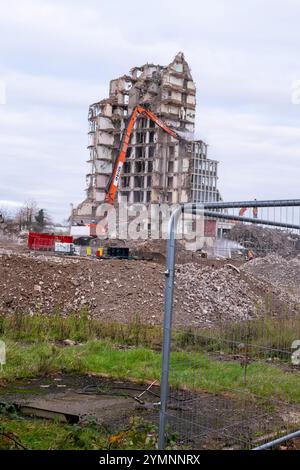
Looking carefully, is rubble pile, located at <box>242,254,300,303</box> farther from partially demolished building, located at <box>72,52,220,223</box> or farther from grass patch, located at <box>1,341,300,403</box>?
partially demolished building, located at <box>72,52,220,223</box>

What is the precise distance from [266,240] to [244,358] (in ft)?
3.69

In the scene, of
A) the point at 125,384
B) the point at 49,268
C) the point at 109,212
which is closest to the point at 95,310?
the point at 49,268

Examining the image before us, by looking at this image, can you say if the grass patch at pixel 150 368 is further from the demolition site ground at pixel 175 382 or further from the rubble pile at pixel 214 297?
the rubble pile at pixel 214 297

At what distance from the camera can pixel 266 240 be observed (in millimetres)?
5188

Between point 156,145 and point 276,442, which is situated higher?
point 156,145

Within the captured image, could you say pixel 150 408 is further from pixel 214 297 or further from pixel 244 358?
pixel 214 297

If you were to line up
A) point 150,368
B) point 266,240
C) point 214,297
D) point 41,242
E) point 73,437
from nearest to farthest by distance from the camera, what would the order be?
1. point 73,437
2. point 266,240
3. point 150,368
4. point 214,297
5. point 41,242

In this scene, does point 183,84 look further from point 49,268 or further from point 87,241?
point 49,268

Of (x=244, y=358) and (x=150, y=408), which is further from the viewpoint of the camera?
(x=150, y=408)

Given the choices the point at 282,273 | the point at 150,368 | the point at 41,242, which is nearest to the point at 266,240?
the point at 282,273

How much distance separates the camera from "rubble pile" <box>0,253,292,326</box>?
1505 centimetres

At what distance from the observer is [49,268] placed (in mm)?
18781

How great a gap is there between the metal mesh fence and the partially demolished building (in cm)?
4526
